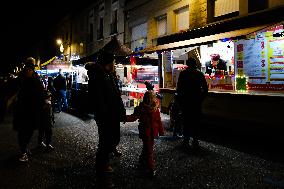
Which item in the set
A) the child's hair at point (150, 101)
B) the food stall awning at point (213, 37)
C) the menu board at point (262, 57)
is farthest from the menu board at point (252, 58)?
the child's hair at point (150, 101)

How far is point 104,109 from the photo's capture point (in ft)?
14.6

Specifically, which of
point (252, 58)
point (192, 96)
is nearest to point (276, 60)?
point (252, 58)

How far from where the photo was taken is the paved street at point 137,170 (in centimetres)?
468

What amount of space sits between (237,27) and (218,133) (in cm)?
378

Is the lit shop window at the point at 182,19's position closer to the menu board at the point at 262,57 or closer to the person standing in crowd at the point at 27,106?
the menu board at the point at 262,57

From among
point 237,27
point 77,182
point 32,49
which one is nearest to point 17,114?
point 77,182

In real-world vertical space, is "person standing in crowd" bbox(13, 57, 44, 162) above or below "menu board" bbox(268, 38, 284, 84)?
below

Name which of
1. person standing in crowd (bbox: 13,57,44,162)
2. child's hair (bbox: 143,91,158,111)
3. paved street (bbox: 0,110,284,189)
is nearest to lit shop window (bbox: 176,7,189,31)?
paved street (bbox: 0,110,284,189)

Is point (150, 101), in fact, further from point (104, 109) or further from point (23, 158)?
point (23, 158)

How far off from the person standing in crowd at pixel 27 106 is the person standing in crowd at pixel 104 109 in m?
2.10

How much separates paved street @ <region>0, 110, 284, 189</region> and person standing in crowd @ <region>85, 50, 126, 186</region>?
1.66ft

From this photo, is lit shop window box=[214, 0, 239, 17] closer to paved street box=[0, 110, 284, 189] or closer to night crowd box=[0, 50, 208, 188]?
night crowd box=[0, 50, 208, 188]

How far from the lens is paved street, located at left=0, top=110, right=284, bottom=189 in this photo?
4.68 m

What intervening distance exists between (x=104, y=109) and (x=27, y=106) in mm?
2413
